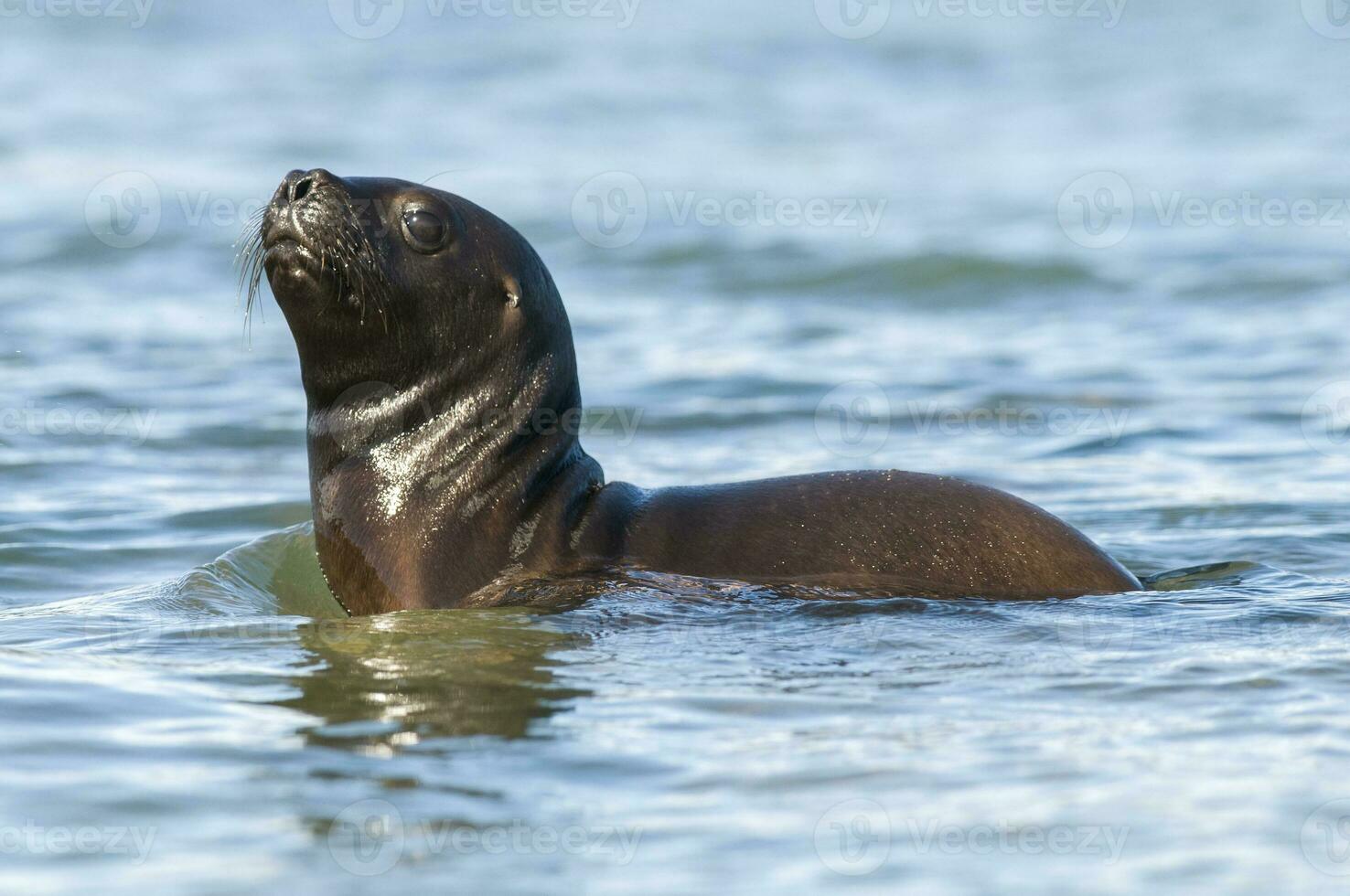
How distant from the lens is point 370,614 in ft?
20.0

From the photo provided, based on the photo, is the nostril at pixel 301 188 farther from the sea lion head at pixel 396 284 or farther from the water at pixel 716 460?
the water at pixel 716 460

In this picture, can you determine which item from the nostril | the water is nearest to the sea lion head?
the nostril

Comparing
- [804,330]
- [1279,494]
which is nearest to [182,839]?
[1279,494]

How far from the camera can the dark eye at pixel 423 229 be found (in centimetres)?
621

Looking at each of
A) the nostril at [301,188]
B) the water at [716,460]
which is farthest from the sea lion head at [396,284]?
the water at [716,460]

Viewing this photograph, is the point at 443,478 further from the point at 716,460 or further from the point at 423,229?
the point at 716,460

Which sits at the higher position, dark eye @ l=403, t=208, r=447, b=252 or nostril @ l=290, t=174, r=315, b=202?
nostril @ l=290, t=174, r=315, b=202

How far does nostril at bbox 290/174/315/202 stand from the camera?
6.11 metres

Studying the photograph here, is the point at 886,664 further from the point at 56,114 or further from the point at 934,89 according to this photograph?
the point at 934,89

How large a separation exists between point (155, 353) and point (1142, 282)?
7673 millimetres

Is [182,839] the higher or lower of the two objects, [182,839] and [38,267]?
the lower

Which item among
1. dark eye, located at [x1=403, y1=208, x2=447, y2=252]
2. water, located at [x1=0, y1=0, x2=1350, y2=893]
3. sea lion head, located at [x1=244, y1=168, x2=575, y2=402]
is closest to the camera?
water, located at [x1=0, y1=0, x2=1350, y2=893]

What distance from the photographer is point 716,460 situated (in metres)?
9.84

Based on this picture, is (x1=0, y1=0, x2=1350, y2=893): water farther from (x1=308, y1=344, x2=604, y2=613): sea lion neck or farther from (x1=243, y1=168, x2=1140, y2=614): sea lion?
(x1=308, y1=344, x2=604, y2=613): sea lion neck
